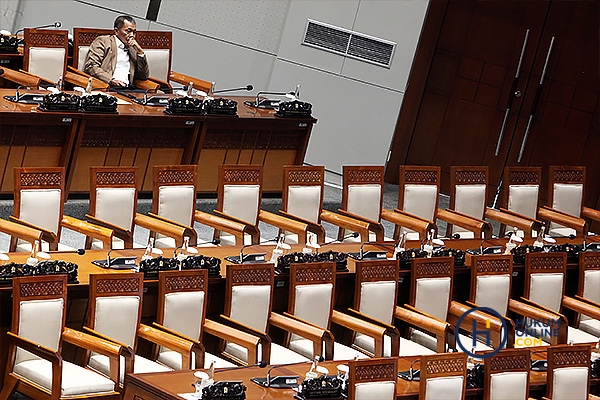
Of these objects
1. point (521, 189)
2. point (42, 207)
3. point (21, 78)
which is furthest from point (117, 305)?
point (521, 189)

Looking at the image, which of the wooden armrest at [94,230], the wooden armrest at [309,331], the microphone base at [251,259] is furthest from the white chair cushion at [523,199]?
the wooden armrest at [94,230]

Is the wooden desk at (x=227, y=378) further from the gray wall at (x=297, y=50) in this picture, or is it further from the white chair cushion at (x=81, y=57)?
the gray wall at (x=297, y=50)

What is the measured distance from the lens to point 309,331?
19.4 ft

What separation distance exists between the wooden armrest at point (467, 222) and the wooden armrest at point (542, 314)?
901 millimetres

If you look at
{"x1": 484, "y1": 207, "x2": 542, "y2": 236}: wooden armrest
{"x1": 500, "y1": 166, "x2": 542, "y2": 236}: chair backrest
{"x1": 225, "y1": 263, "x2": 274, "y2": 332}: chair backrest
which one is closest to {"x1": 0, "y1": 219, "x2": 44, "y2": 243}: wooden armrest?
{"x1": 225, "y1": 263, "x2": 274, "y2": 332}: chair backrest

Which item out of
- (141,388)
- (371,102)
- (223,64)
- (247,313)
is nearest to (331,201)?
(371,102)

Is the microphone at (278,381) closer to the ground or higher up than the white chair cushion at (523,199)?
closer to the ground

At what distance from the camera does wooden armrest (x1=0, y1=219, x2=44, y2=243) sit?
19.7 ft

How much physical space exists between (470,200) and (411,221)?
0.76 metres

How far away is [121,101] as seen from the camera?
8016 millimetres

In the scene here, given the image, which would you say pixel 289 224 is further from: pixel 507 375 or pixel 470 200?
pixel 507 375

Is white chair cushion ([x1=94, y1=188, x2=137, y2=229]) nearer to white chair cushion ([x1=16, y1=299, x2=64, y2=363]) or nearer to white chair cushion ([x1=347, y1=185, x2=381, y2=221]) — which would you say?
white chair cushion ([x1=16, y1=299, x2=64, y2=363])

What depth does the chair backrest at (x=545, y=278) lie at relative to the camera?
7.12 m

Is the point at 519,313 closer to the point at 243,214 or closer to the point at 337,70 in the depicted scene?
the point at 243,214
